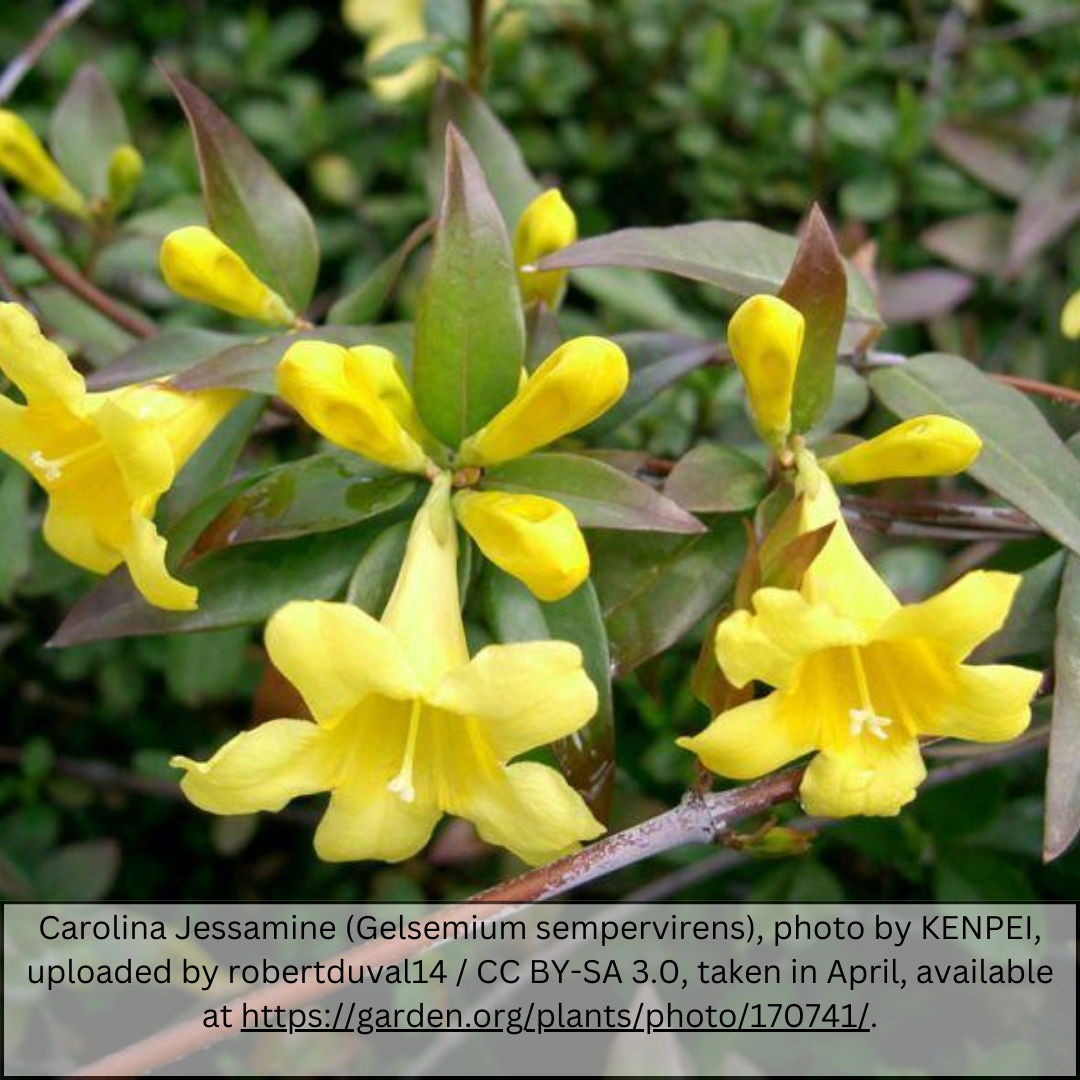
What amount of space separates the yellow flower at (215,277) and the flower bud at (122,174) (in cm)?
47

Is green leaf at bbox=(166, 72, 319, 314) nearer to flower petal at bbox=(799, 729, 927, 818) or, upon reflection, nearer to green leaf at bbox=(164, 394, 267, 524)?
green leaf at bbox=(164, 394, 267, 524)

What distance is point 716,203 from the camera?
2039 mm

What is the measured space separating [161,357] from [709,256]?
53 centimetres

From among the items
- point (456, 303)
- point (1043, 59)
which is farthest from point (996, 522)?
point (1043, 59)

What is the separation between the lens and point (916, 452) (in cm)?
94

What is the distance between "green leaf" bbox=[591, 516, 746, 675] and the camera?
103 cm

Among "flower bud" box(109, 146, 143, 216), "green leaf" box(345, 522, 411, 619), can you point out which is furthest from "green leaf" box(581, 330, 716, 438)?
"flower bud" box(109, 146, 143, 216)

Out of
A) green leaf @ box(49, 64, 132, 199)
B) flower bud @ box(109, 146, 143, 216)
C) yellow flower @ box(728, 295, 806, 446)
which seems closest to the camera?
yellow flower @ box(728, 295, 806, 446)

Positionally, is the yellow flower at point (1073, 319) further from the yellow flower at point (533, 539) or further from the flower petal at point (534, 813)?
the flower petal at point (534, 813)

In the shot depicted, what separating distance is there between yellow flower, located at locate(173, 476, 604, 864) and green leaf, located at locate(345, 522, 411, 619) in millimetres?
51

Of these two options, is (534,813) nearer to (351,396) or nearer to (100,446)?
(351,396)

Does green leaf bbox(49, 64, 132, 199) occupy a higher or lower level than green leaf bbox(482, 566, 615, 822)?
higher

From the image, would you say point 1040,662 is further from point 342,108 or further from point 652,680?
point 342,108

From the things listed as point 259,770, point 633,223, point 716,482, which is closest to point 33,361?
point 259,770
